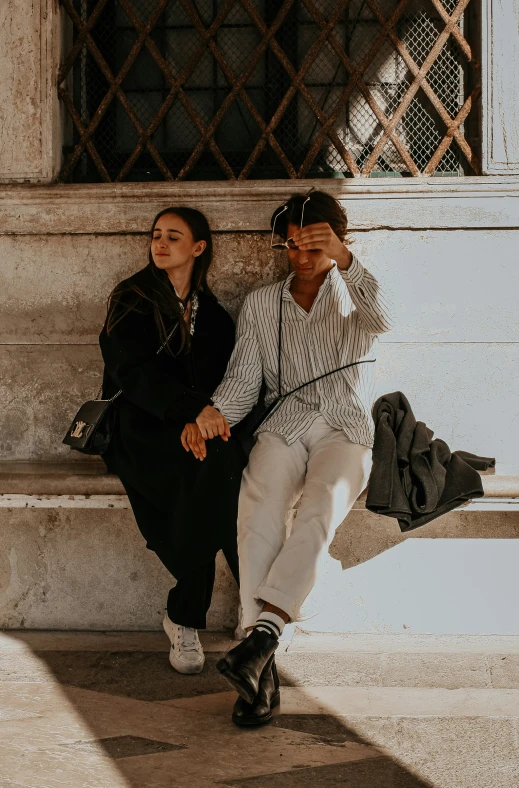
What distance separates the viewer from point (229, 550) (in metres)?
3.50

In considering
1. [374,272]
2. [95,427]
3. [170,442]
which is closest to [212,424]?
[170,442]

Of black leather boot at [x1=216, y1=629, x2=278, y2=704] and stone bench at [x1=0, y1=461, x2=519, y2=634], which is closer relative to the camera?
black leather boot at [x1=216, y1=629, x2=278, y2=704]

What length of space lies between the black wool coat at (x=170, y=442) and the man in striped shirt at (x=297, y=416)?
89mm

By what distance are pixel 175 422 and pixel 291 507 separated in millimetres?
530

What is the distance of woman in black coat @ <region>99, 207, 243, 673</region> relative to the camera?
3.44 metres

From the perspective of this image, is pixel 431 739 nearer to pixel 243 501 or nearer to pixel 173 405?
pixel 243 501

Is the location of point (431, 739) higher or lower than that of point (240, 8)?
lower

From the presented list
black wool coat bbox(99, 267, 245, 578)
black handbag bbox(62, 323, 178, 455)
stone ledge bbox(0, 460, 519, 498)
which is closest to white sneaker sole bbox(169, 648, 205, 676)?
black wool coat bbox(99, 267, 245, 578)

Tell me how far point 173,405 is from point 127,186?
48.2 inches

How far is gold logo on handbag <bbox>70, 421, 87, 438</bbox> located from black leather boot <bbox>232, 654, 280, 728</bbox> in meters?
1.12

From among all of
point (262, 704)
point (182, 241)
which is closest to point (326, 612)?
point (262, 704)

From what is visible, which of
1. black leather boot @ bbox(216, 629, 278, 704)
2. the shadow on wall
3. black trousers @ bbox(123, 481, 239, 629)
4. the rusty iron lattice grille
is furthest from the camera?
the rusty iron lattice grille

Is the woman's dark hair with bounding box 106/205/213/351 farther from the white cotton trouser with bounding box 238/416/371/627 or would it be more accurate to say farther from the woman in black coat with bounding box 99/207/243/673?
the white cotton trouser with bounding box 238/416/371/627

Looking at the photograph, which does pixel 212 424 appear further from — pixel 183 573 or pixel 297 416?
pixel 183 573
